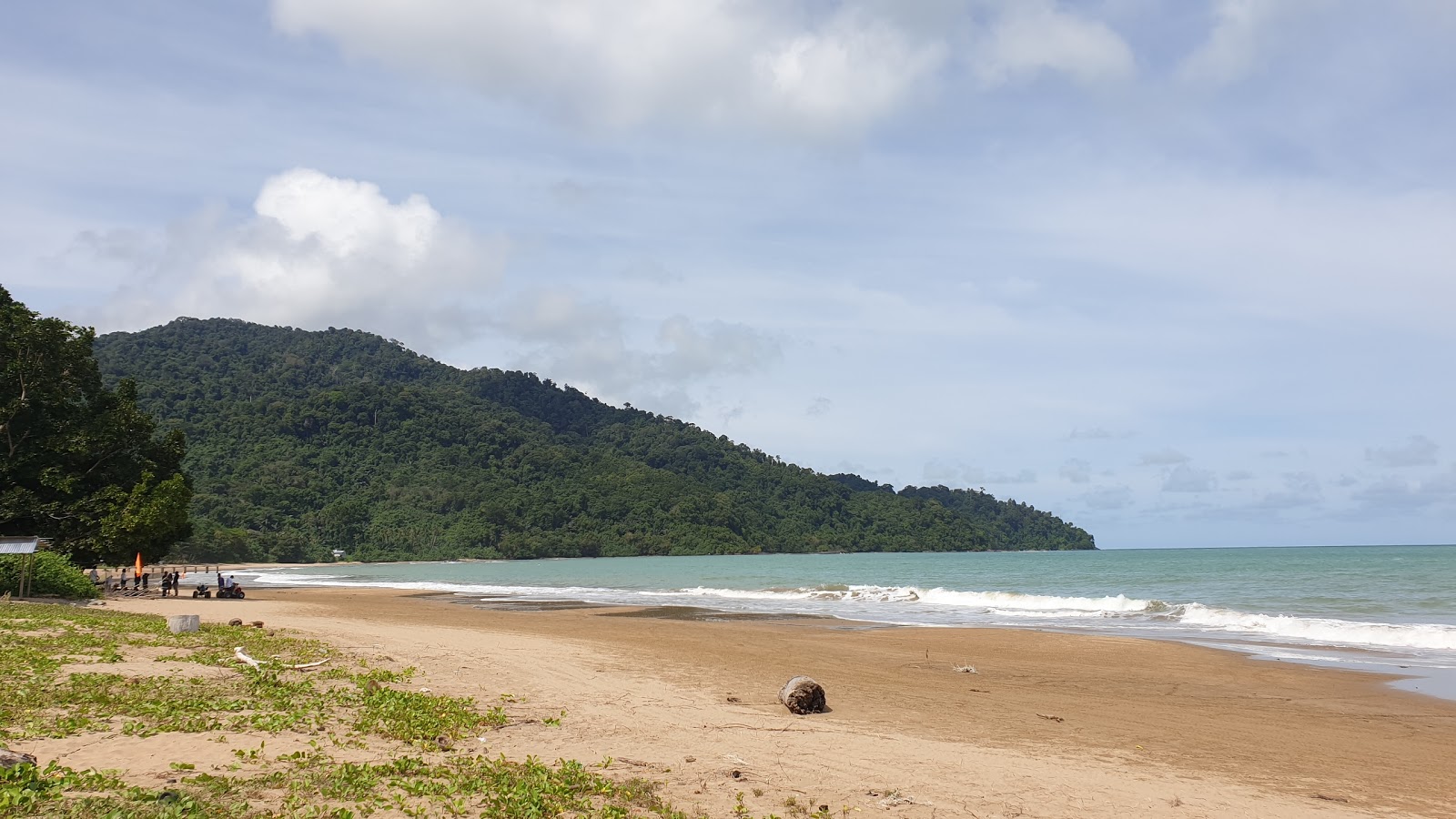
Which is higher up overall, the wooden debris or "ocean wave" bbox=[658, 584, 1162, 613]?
the wooden debris

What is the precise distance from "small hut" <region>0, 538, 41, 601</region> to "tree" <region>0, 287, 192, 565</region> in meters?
8.21

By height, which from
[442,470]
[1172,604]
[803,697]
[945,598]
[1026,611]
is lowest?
[945,598]

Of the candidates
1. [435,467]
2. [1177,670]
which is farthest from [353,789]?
[435,467]

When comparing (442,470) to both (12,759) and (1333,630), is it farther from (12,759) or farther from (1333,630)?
(12,759)

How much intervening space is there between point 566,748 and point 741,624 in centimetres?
1869

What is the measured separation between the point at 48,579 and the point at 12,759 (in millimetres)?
21353

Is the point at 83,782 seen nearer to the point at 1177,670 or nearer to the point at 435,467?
the point at 1177,670

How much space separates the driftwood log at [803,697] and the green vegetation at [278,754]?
139 inches

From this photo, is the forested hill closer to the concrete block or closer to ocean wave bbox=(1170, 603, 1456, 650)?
the concrete block

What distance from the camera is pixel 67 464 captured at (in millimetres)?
32750

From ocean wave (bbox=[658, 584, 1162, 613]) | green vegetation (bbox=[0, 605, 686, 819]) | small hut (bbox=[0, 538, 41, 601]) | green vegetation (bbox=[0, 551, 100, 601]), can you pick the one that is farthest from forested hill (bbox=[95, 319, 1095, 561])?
green vegetation (bbox=[0, 605, 686, 819])

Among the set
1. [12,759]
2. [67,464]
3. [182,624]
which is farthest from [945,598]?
[12,759]

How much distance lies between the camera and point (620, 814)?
6.61m

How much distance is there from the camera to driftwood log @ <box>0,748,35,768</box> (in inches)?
245
